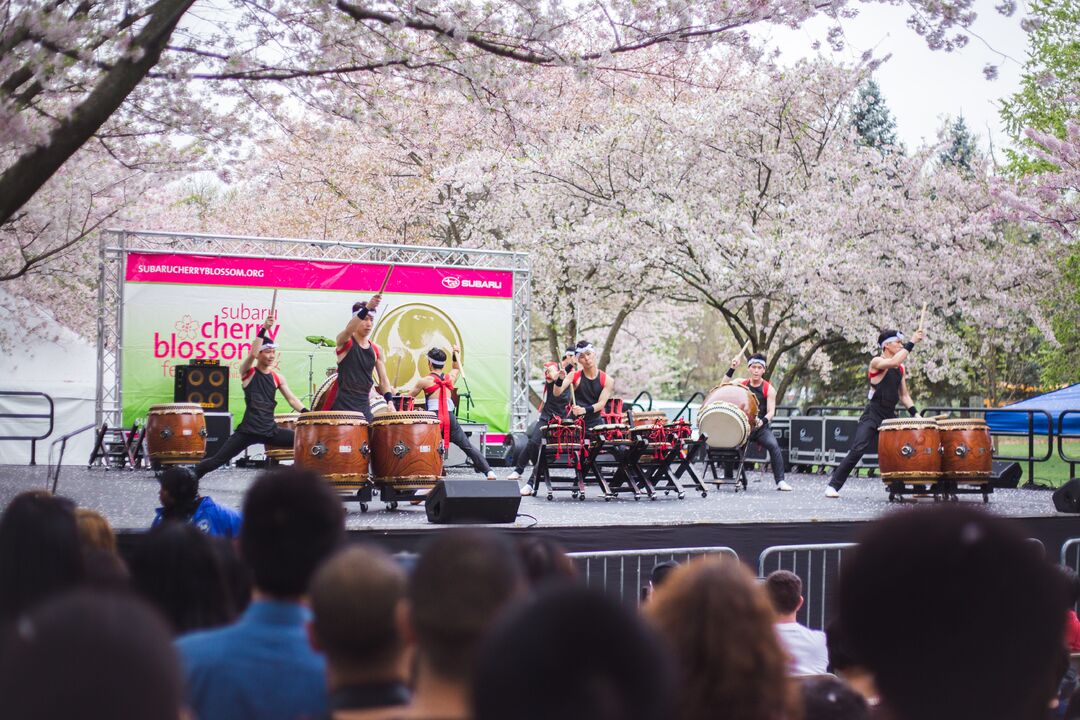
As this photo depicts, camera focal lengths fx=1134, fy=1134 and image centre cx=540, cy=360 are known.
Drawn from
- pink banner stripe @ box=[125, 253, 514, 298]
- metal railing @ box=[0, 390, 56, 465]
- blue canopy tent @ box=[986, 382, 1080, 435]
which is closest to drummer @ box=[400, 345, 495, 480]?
metal railing @ box=[0, 390, 56, 465]

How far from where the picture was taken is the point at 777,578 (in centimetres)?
457

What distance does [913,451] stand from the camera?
11.5 meters

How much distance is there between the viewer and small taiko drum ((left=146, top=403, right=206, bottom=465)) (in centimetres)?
1474

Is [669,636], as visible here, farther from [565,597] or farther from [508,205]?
[508,205]

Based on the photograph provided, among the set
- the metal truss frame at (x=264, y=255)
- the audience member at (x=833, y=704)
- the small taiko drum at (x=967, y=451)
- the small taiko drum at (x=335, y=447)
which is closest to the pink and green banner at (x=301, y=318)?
the metal truss frame at (x=264, y=255)

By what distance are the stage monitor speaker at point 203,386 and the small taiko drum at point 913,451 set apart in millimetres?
9856

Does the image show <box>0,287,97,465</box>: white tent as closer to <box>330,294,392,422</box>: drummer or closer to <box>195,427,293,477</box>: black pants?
<box>195,427,293,477</box>: black pants

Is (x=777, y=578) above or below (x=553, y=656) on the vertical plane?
below

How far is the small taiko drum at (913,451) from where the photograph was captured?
37.4 feet

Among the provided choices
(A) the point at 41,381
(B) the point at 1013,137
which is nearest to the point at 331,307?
(A) the point at 41,381

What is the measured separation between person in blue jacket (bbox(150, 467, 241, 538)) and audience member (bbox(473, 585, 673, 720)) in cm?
449

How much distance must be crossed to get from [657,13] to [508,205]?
17617mm

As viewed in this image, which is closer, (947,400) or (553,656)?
(553,656)

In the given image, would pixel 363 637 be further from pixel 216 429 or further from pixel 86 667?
pixel 216 429
